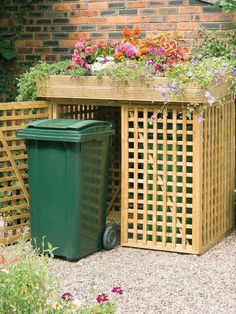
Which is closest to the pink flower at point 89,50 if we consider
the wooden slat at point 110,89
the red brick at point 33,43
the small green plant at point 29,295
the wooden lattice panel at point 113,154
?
the wooden slat at point 110,89

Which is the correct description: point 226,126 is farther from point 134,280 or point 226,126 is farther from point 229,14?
point 134,280

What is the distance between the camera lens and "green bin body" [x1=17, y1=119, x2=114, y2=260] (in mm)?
6879

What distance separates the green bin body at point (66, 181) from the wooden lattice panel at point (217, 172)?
934mm

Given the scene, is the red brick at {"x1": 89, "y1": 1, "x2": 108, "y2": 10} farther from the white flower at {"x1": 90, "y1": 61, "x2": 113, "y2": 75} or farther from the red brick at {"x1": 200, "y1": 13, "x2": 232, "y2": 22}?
the white flower at {"x1": 90, "y1": 61, "x2": 113, "y2": 75}

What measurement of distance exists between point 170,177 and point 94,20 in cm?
267

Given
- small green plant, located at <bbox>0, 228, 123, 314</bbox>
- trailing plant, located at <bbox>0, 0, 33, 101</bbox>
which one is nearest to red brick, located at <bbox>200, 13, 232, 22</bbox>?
trailing plant, located at <bbox>0, 0, 33, 101</bbox>

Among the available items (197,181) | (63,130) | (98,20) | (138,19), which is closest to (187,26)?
(138,19)

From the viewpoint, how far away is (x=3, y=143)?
7.47 metres

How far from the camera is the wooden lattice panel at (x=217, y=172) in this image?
7418 millimetres

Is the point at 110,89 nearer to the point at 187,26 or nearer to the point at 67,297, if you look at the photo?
the point at 187,26

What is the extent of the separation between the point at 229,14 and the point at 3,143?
272 centimetres

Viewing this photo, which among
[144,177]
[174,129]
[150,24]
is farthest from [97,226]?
[150,24]

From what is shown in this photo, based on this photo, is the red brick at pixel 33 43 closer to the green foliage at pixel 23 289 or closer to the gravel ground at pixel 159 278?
the gravel ground at pixel 159 278

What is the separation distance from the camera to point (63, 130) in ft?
22.6
